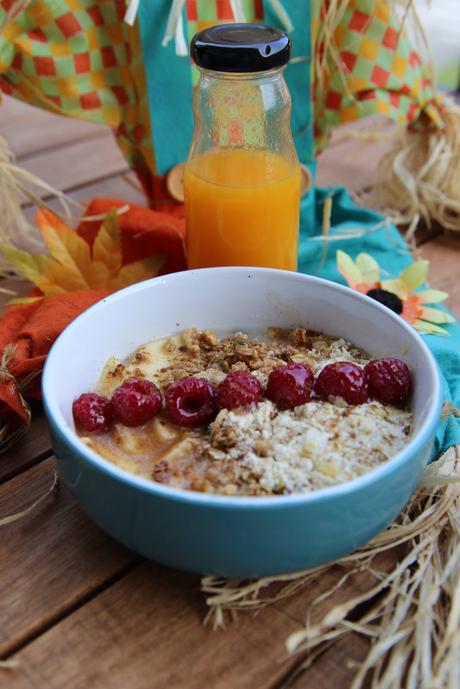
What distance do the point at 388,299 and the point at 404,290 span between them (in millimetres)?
68

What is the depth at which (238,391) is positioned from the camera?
777mm

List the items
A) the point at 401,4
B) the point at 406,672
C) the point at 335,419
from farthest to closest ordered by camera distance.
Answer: the point at 401,4 < the point at 335,419 < the point at 406,672

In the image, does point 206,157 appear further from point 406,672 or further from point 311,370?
point 406,672

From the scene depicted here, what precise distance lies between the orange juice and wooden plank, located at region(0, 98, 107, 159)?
0.65 meters

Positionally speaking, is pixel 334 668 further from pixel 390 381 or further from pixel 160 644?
pixel 390 381

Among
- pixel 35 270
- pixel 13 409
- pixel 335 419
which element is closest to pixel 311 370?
pixel 335 419

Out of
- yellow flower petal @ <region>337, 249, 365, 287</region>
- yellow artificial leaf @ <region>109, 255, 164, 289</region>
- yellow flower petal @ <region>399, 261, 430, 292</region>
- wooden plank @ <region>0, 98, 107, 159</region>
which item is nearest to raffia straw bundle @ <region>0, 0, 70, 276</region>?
yellow artificial leaf @ <region>109, 255, 164, 289</region>

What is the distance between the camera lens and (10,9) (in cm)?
106

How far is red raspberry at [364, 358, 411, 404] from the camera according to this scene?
79 centimetres

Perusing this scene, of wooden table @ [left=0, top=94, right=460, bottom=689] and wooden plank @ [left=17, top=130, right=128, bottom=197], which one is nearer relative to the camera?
wooden table @ [left=0, top=94, right=460, bottom=689]

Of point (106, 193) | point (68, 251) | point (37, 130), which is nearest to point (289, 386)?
point (68, 251)

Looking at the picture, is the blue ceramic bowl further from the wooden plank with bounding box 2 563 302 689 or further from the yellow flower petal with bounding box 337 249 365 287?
the yellow flower petal with bounding box 337 249 365 287

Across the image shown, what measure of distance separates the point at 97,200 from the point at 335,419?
63cm

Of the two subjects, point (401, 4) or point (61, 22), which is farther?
Answer: point (401, 4)
